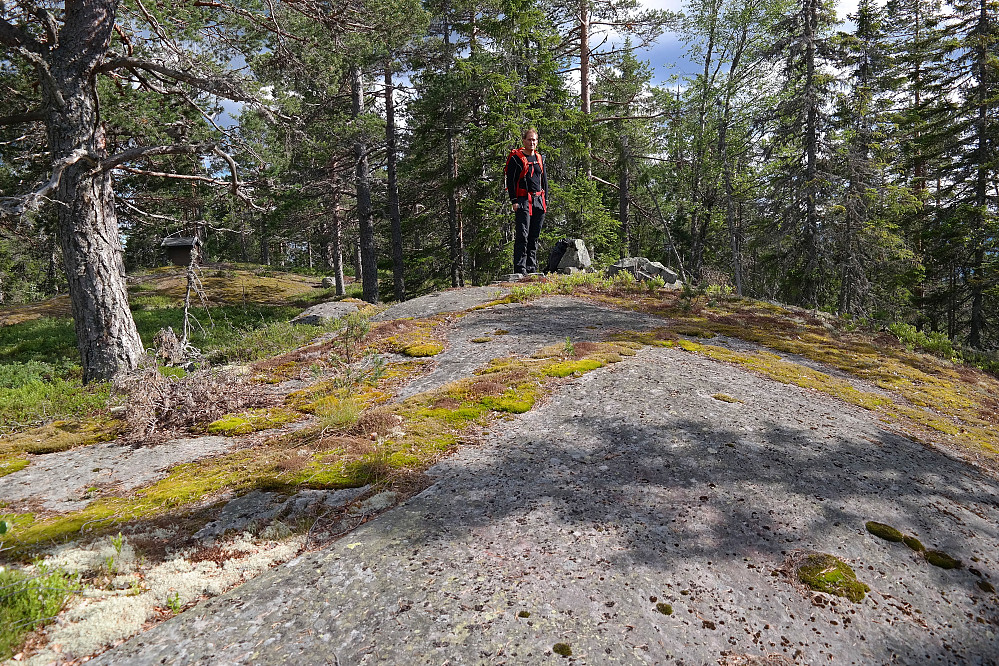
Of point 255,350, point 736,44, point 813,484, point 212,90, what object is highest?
point 736,44

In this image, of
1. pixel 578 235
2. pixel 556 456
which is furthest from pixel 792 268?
pixel 556 456

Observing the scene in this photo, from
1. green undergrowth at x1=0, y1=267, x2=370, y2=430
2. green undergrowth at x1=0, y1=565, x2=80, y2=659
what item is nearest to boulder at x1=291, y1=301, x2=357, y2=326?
green undergrowth at x1=0, y1=267, x2=370, y2=430

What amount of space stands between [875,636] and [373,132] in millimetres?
17867

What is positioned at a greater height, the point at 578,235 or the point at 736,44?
the point at 736,44

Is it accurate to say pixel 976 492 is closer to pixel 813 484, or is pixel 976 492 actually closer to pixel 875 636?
pixel 813 484

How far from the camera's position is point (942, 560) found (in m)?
2.92

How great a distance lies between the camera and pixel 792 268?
1709 cm

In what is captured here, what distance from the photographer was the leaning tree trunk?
6621 mm

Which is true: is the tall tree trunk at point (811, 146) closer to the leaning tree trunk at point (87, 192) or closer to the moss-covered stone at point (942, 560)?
the moss-covered stone at point (942, 560)

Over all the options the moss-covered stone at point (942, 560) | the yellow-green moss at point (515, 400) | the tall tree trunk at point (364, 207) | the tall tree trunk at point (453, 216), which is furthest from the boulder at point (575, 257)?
the moss-covered stone at point (942, 560)

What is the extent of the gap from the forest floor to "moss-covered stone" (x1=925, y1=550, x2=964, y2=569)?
39mm

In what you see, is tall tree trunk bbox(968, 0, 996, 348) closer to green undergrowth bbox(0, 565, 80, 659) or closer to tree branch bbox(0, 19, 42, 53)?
green undergrowth bbox(0, 565, 80, 659)

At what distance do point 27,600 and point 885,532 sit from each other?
4809mm

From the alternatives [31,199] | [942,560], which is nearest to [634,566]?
[942,560]
